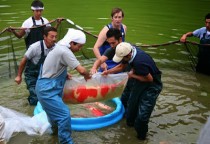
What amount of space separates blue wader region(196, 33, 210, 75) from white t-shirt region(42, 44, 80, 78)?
4583mm

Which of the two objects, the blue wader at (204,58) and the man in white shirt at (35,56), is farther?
the blue wader at (204,58)

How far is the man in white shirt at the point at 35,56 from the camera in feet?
19.5

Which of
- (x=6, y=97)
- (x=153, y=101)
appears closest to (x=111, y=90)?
(x=153, y=101)

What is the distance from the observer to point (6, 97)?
740cm

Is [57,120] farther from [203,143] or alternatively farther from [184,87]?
[184,87]

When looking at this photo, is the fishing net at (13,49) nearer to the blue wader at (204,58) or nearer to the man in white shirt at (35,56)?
the man in white shirt at (35,56)

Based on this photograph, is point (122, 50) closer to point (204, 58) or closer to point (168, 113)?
point (168, 113)

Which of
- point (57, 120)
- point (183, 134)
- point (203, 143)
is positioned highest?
point (203, 143)

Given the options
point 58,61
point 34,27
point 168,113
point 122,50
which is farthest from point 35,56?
point 168,113

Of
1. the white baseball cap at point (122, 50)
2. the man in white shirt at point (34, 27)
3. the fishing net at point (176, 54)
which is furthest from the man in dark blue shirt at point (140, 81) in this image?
the fishing net at point (176, 54)

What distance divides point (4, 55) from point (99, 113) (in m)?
4.21

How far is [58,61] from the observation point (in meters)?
4.85

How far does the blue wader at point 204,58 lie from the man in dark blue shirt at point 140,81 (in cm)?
341

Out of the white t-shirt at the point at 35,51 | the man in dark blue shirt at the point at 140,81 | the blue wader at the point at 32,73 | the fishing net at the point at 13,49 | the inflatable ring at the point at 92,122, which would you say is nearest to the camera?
the man in dark blue shirt at the point at 140,81
